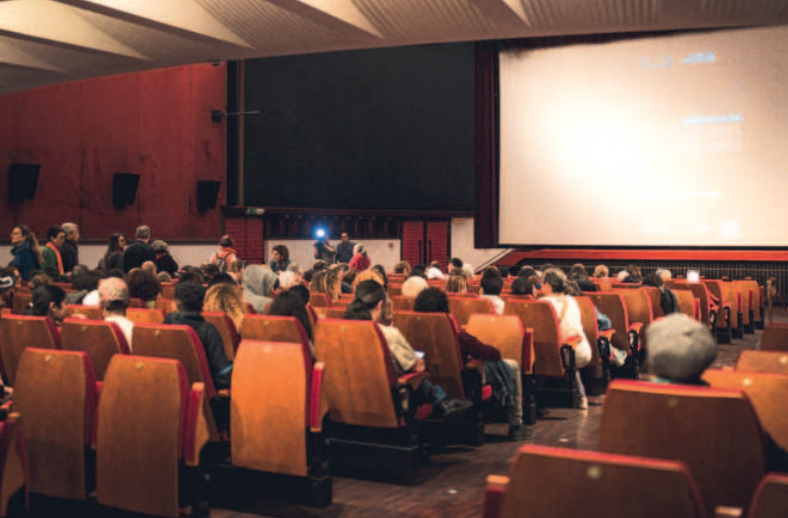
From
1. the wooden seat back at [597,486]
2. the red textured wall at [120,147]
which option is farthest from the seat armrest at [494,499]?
the red textured wall at [120,147]

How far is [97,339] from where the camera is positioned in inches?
151

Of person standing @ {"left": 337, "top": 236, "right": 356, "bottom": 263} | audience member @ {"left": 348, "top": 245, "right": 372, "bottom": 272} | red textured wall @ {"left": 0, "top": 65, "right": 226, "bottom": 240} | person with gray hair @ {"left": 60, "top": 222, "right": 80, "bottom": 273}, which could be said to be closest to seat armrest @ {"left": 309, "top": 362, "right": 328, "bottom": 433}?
person with gray hair @ {"left": 60, "top": 222, "right": 80, "bottom": 273}

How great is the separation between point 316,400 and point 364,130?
13.2 m

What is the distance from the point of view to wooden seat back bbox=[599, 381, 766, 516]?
7.22 ft

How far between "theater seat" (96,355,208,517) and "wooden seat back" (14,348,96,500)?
108 millimetres

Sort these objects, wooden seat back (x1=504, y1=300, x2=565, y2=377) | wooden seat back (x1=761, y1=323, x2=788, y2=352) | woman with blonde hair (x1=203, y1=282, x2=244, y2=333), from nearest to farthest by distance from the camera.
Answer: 1. wooden seat back (x1=761, y1=323, x2=788, y2=352)
2. woman with blonde hair (x1=203, y1=282, x2=244, y2=333)
3. wooden seat back (x1=504, y1=300, x2=565, y2=377)

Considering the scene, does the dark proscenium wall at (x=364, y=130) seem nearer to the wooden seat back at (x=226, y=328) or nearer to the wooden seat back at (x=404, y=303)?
the wooden seat back at (x=404, y=303)

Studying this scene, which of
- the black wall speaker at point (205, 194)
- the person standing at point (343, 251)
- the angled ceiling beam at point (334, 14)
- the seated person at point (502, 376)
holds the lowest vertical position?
the seated person at point (502, 376)

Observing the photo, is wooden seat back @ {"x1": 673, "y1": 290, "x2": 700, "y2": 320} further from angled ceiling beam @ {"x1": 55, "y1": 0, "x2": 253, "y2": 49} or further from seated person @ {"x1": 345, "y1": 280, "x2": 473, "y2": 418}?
angled ceiling beam @ {"x1": 55, "y1": 0, "x2": 253, "y2": 49}

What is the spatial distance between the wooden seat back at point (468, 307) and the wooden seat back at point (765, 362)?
2653 mm

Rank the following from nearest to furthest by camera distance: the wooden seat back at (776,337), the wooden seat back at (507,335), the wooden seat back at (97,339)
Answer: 1. the wooden seat back at (776,337)
2. the wooden seat back at (97,339)
3. the wooden seat back at (507,335)

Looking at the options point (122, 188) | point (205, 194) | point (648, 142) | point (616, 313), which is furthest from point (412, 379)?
point (648, 142)

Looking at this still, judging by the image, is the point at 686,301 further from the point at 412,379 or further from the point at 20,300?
the point at 20,300

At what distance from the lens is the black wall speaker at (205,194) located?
46.4 feet
